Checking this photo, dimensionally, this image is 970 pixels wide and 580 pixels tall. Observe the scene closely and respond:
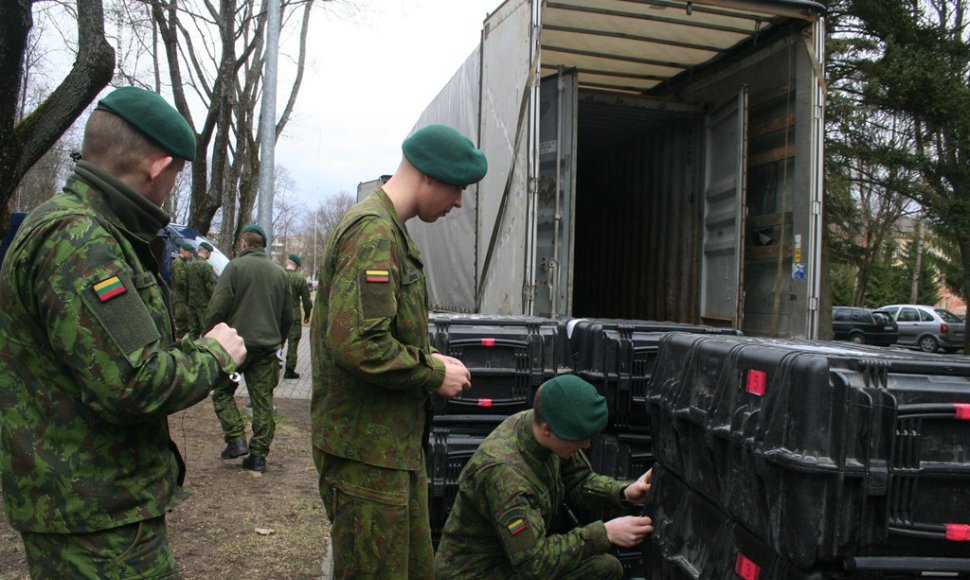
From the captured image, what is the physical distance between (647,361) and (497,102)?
3.26m

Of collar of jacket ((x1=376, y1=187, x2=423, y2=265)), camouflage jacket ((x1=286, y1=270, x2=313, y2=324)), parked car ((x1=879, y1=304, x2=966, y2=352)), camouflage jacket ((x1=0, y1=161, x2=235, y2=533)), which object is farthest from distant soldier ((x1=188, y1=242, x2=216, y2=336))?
parked car ((x1=879, y1=304, x2=966, y2=352))

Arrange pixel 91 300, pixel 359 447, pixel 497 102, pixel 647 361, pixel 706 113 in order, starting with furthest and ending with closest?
pixel 706 113, pixel 497 102, pixel 647 361, pixel 359 447, pixel 91 300

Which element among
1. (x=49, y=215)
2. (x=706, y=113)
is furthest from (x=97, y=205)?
(x=706, y=113)

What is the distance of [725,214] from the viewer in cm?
653

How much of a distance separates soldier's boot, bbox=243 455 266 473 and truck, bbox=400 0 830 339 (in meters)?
2.17

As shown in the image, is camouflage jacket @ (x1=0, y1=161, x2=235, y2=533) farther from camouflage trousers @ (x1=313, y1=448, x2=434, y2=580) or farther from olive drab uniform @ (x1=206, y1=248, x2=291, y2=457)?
olive drab uniform @ (x1=206, y1=248, x2=291, y2=457)

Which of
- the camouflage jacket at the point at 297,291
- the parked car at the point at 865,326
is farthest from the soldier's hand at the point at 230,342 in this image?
the parked car at the point at 865,326

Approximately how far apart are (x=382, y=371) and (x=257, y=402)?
4.05 m

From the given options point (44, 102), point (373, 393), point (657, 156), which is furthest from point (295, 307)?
point (373, 393)

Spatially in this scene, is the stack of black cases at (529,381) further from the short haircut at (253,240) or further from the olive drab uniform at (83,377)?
the short haircut at (253,240)

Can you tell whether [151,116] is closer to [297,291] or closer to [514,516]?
[514,516]

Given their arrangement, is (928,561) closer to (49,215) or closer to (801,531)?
(801,531)

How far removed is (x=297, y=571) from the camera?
413cm

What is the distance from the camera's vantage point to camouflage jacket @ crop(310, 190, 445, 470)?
231 cm
